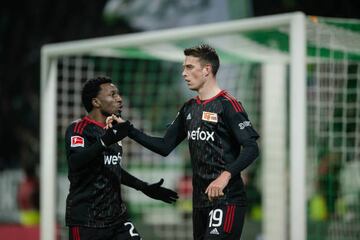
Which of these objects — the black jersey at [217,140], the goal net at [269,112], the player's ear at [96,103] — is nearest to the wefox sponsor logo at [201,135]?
the black jersey at [217,140]

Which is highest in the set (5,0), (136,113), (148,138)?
(5,0)

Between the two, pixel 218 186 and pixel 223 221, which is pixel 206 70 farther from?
pixel 223 221

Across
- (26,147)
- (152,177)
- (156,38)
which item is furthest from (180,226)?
(26,147)

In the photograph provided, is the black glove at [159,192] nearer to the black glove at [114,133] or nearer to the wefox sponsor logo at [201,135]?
the wefox sponsor logo at [201,135]

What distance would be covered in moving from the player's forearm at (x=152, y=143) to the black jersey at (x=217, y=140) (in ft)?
0.74

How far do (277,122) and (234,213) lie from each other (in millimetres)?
4656

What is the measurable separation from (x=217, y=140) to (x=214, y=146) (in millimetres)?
43

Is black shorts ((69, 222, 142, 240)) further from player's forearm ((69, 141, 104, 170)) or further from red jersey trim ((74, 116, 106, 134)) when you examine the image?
red jersey trim ((74, 116, 106, 134))

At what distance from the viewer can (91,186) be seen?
543cm

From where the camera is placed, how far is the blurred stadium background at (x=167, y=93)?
9.07m

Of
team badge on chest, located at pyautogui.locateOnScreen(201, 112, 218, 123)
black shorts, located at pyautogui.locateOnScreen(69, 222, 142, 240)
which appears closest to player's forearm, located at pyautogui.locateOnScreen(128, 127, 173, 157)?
team badge on chest, located at pyautogui.locateOnScreen(201, 112, 218, 123)

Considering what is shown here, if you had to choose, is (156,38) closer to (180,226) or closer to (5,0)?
(180,226)

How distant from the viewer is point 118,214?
5496mm

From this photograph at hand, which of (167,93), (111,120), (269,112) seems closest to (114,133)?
(111,120)
